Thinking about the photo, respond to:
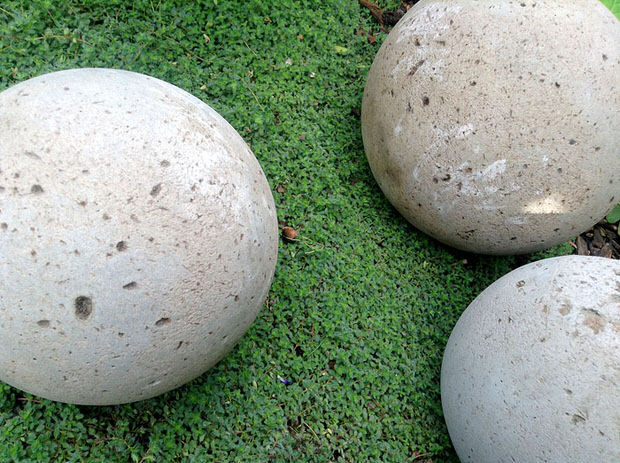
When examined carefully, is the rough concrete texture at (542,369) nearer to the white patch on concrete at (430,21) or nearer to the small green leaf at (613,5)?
the white patch on concrete at (430,21)

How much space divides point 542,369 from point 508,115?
1081 millimetres

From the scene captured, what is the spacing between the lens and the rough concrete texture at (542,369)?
187 centimetres

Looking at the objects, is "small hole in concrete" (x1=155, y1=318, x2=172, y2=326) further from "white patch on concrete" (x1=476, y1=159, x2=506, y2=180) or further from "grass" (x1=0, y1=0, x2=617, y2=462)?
"white patch on concrete" (x1=476, y1=159, x2=506, y2=180)

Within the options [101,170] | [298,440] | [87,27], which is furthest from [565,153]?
[87,27]

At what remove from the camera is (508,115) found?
234cm

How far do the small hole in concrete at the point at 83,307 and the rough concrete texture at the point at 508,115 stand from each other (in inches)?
63.9

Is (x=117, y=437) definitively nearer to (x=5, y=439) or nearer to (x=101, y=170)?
(x=5, y=439)

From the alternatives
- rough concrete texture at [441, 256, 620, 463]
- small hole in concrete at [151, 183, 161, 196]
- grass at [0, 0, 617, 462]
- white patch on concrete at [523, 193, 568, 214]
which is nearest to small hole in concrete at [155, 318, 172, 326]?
small hole in concrete at [151, 183, 161, 196]

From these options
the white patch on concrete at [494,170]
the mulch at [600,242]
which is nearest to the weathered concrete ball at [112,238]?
the white patch on concrete at [494,170]

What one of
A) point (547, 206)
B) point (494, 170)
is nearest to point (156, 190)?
point (494, 170)

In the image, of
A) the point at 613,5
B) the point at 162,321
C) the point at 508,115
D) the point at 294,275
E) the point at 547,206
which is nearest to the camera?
the point at 162,321

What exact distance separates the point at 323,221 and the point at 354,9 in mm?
1511

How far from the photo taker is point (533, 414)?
198 centimetres

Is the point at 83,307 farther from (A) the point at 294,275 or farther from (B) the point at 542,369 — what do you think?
(B) the point at 542,369
